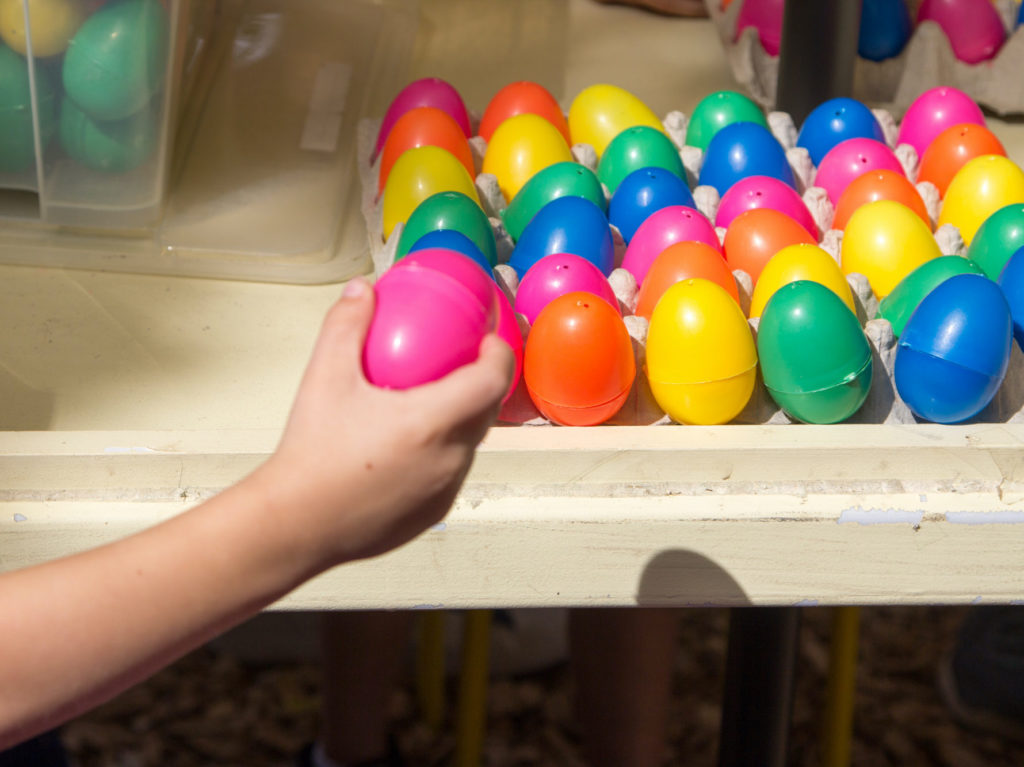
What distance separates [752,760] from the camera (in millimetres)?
961

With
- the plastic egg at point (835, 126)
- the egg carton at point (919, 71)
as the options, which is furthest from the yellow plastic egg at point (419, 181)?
the egg carton at point (919, 71)

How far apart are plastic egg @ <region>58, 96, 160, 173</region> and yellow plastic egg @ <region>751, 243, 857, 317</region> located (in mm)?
532

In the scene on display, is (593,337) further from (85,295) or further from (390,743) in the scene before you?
(390,743)

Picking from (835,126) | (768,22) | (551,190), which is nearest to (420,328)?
(551,190)

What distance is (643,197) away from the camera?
84 cm

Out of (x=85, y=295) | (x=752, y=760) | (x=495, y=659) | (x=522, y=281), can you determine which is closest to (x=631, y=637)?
(x=752, y=760)

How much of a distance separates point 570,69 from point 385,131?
1.14 ft

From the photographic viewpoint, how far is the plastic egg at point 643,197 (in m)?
0.83

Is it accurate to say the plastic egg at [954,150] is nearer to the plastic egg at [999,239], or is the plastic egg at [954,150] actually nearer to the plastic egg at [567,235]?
the plastic egg at [999,239]

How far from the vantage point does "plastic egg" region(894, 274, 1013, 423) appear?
25.1 inches

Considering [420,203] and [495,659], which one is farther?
[495,659]

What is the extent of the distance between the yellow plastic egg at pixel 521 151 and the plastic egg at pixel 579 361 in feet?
0.90

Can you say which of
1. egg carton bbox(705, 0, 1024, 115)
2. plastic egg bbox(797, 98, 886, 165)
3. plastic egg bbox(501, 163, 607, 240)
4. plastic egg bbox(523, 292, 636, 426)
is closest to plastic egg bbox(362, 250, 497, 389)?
plastic egg bbox(523, 292, 636, 426)

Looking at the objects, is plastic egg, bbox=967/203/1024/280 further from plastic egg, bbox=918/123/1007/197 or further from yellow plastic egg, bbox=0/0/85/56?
yellow plastic egg, bbox=0/0/85/56
